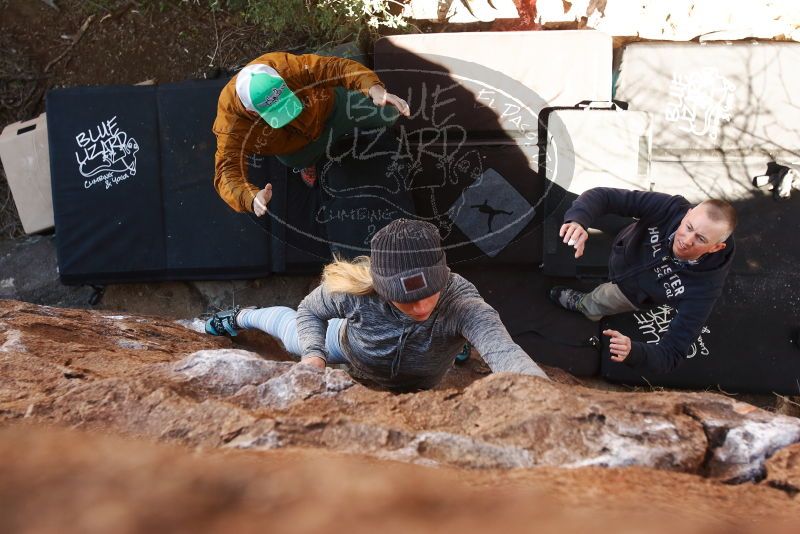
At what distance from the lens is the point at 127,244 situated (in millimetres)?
3893

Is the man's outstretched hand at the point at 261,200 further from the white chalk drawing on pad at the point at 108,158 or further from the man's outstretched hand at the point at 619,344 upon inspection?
the man's outstretched hand at the point at 619,344

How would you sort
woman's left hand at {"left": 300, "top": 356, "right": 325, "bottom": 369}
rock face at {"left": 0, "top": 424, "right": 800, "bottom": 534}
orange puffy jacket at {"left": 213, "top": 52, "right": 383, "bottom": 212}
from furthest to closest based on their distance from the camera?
1. orange puffy jacket at {"left": 213, "top": 52, "right": 383, "bottom": 212}
2. woman's left hand at {"left": 300, "top": 356, "right": 325, "bottom": 369}
3. rock face at {"left": 0, "top": 424, "right": 800, "bottom": 534}

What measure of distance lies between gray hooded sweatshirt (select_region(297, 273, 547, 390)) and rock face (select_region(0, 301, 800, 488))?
1.41 ft

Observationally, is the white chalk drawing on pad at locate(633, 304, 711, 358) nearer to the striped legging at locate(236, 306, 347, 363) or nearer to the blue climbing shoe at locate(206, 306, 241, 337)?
the striped legging at locate(236, 306, 347, 363)

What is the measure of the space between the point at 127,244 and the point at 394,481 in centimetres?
332

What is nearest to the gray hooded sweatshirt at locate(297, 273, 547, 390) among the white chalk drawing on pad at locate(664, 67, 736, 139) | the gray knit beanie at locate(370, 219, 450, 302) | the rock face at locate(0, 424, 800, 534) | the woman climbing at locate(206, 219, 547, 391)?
the woman climbing at locate(206, 219, 547, 391)

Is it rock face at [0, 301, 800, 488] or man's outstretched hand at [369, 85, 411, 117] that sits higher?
man's outstretched hand at [369, 85, 411, 117]

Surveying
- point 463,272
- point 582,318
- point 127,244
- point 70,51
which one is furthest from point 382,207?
point 70,51

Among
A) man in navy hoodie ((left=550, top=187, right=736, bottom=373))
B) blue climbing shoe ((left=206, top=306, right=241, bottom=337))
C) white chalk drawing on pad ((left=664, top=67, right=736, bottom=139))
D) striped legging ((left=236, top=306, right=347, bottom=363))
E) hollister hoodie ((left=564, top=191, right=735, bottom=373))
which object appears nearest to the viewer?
striped legging ((left=236, top=306, right=347, bottom=363))

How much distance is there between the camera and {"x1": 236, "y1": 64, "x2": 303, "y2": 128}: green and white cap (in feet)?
9.20

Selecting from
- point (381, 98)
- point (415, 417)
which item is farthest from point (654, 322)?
point (415, 417)

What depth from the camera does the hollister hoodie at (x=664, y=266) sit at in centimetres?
290

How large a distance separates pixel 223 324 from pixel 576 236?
201cm

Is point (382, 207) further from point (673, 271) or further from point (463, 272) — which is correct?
point (673, 271)
